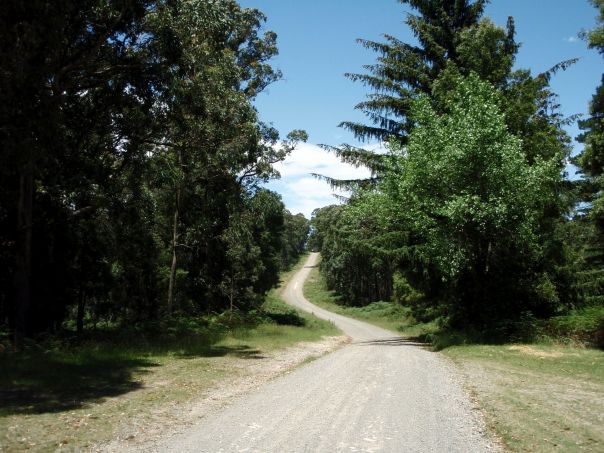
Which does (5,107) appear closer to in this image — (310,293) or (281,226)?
(281,226)

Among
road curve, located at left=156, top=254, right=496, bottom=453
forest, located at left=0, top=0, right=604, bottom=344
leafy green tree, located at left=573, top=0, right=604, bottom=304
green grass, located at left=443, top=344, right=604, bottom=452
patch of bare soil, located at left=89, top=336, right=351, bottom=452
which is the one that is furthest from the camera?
leafy green tree, located at left=573, top=0, right=604, bottom=304

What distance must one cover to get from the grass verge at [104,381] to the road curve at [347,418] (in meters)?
1.32

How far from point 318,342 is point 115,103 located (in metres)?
13.3

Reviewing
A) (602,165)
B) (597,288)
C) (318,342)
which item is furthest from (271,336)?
(602,165)

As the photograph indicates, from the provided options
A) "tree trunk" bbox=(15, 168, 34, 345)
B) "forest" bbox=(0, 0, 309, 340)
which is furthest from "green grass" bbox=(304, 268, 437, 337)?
"tree trunk" bbox=(15, 168, 34, 345)

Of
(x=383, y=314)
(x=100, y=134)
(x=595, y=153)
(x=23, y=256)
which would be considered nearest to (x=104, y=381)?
(x=23, y=256)

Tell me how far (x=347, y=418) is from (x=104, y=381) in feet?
19.8

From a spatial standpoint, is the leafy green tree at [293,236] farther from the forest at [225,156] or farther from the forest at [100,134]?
the forest at [100,134]

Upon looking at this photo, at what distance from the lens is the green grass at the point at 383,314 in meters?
36.8

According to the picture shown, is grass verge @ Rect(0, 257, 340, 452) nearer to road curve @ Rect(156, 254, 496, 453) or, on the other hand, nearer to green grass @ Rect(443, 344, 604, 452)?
road curve @ Rect(156, 254, 496, 453)

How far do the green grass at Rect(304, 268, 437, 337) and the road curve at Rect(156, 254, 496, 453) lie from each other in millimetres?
18246

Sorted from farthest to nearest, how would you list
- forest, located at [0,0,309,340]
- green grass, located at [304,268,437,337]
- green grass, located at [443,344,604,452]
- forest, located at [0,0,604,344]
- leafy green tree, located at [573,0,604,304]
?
green grass, located at [304,268,437,337] → leafy green tree, located at [573,0,604,304] → forest, located at [0,0,604,344] → forest, located at [0,0,309,340] → green grass, located at [443,344,604,452]

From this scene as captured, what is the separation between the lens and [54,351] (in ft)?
45.4

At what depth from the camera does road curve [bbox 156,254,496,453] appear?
5.98m
